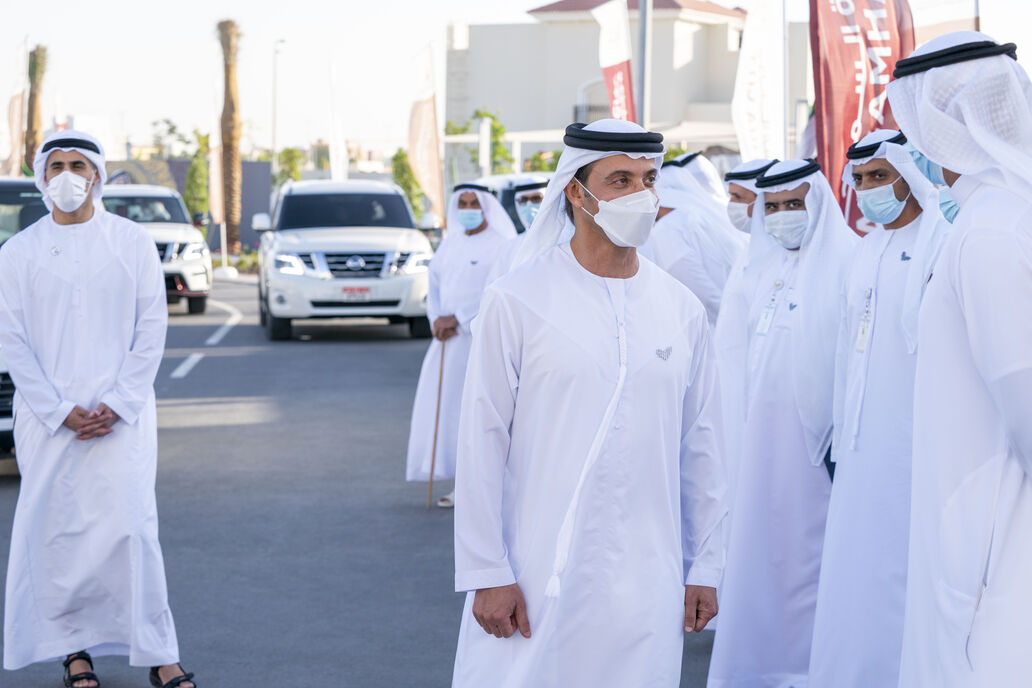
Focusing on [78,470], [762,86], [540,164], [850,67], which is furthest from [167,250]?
[78,470]

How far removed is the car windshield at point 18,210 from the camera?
11.4m

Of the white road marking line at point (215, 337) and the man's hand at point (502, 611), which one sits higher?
the man's hand at point (502, 611)

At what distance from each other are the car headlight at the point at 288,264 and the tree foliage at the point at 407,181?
25031 mm

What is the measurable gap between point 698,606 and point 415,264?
1598 centimetres

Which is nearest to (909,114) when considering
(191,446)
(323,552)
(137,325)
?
(137,325)

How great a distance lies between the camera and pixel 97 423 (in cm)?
546

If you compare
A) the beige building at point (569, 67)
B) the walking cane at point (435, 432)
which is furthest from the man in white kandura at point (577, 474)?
the beige building at point (569, 67)

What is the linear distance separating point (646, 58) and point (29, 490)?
11391 mm

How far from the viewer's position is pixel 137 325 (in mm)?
5688

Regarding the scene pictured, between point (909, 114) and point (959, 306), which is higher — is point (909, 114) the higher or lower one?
the higher one

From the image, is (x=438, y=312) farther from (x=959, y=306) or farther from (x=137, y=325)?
(x=959, y=306)

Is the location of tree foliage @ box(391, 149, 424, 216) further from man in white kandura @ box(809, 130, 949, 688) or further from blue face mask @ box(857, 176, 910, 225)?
man in white kandura @ box(809, 130, 949, 688)

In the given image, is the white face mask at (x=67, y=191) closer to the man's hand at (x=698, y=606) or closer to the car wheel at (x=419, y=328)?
the man's hand at (x=698, y=606)

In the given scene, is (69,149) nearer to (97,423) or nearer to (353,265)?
(97,423)
